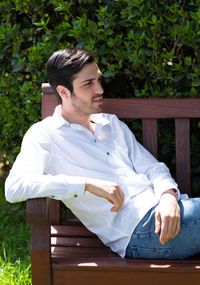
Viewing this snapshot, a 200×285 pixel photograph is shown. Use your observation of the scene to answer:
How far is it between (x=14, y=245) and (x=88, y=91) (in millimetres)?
1537

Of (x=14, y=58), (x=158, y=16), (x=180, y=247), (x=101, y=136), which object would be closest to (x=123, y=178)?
(x=101, y=136)

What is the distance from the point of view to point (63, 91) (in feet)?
9.99

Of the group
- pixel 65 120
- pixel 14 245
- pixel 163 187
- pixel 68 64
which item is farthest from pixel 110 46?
pixel 14 245

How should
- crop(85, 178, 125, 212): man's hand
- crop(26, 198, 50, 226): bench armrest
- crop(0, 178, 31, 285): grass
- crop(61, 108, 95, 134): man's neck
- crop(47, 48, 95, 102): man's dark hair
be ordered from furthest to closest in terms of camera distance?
crop(0, 178, 31, 285): grass < crop(61, 108, 95, 134): man's neck < crop(47, 48, 95, 102): man's dark hair < crop(85, 178, 125, 212): man's hand < crop(26, 198, 50, 226): bench armrest

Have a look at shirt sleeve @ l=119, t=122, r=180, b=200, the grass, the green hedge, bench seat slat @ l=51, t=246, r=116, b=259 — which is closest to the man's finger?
shirt sleeve @ l=119, t=122, r=180, b=200

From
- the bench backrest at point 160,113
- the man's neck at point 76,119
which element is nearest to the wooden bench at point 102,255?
the bench backrest at point 160,113

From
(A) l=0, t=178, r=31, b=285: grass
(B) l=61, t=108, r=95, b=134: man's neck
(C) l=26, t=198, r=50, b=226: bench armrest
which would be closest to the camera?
(C) l=26, t=198, r=50, b=226: bench armrest

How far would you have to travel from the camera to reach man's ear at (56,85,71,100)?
3.03 metres

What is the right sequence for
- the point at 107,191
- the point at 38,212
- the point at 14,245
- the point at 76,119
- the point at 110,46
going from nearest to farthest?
the point at 38,212 < the point at 107,191 < the point at 76,119 < the point at 110,46 < the point at 14,245

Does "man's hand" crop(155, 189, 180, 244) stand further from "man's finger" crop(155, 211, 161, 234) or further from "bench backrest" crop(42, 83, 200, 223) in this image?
"bench backrest" crop(42, 83, 200, 223)

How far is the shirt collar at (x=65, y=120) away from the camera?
2963 millimetres

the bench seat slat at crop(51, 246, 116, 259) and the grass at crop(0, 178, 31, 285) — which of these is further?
the grass at crop(0, 178, 31, 285)

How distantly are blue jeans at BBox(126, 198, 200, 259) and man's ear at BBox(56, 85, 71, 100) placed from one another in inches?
31.5

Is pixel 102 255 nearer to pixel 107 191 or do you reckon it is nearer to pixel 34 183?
pixel 107 191
